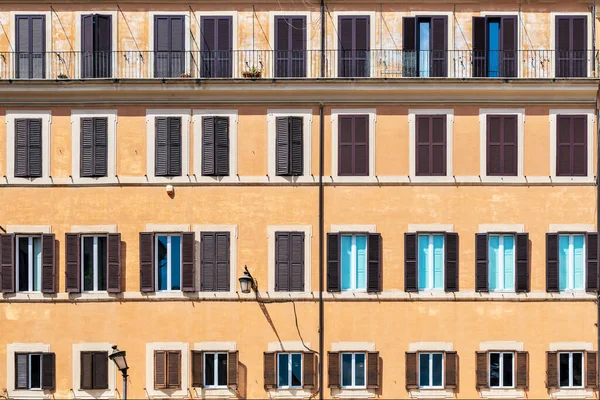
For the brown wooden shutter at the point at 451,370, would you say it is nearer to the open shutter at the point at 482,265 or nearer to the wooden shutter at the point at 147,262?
the open shutter at the point at 482,265

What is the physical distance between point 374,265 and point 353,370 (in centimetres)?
308

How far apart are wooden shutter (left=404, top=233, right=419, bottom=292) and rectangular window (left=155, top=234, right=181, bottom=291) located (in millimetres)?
6516

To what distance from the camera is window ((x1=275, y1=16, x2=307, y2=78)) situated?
23.4m

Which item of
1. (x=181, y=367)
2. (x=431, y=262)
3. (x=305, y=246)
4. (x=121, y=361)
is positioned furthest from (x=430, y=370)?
(x=121, y=361)

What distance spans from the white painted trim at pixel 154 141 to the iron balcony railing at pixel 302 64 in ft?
3.53

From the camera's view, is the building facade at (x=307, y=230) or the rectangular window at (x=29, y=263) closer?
the building facade at (x=307, y=230)

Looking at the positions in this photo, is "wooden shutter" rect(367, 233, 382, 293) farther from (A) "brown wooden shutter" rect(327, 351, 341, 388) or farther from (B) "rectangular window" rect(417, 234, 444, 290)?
(A) "brown wooden shutter" rect(327, 351, 341, 388)

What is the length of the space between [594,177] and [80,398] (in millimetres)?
16055

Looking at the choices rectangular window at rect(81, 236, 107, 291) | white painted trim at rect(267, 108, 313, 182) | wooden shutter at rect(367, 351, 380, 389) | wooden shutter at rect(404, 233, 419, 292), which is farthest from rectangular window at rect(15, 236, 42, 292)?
wooden shutter at rect(404, 233, 419, 292)

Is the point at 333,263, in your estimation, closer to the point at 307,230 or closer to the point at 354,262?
the point at 354,262

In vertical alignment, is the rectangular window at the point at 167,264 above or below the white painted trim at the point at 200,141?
below

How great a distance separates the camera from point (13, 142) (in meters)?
23.2

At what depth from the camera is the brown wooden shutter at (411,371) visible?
894 inches

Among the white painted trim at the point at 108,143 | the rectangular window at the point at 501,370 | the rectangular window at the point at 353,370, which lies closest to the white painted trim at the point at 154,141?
the white painted trim at the point at 108,143
